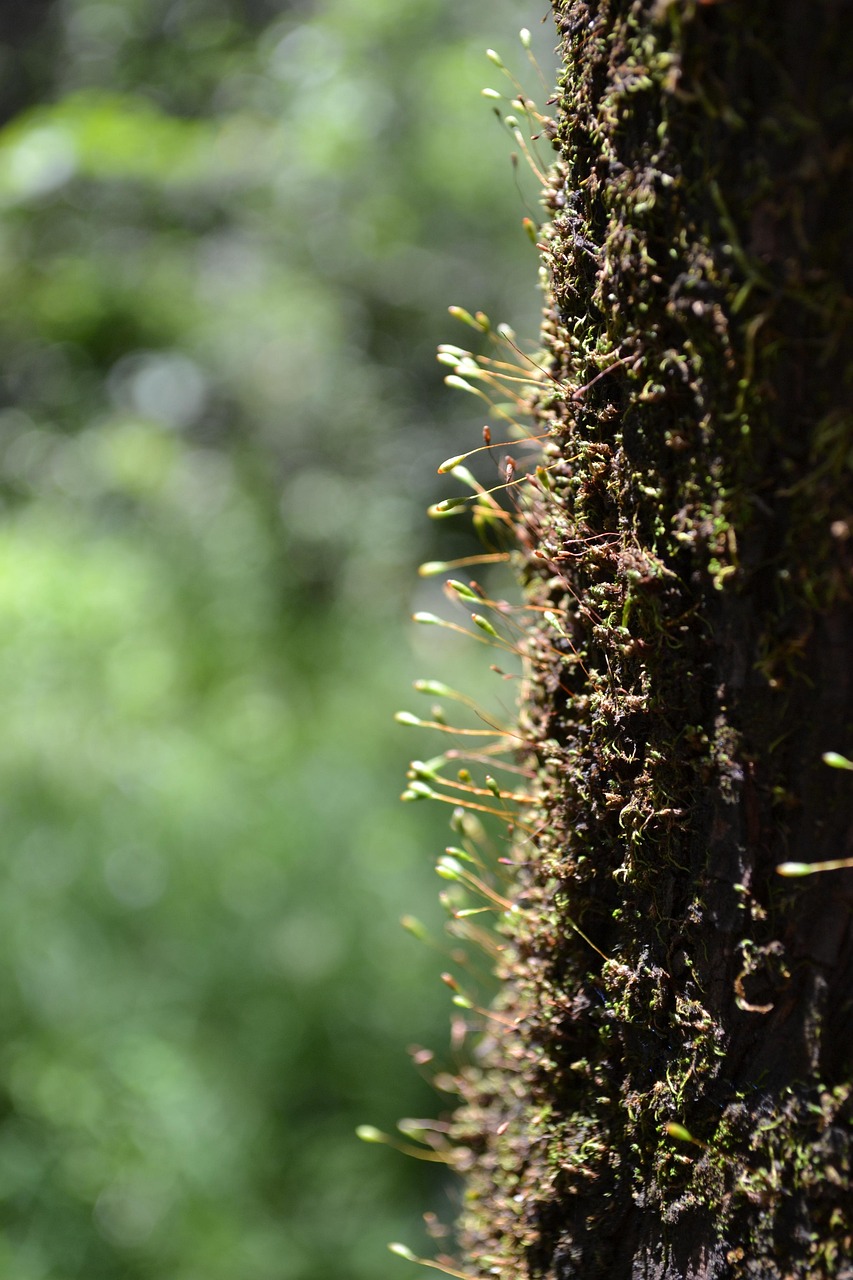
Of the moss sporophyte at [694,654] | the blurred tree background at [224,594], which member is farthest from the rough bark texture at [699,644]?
the blurred tree background at [224,594]

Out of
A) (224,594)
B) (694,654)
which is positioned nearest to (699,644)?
(694,654)

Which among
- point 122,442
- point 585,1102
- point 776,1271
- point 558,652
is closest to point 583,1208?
point 585,1102

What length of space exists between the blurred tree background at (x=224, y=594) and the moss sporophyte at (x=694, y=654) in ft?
8.35

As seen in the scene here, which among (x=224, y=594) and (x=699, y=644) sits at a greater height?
(x=699, y=644)

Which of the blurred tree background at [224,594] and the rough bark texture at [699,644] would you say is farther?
the blurred tree background at [224,594]

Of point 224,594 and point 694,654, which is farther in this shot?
point 224,594

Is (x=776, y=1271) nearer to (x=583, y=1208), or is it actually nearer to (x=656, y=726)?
(x=583, y=1208)

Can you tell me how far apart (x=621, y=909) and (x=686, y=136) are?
649 mm

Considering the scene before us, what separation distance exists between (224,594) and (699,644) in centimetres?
592

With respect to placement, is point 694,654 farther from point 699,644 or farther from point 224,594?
point 224,594

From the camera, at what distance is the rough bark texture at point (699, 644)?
0.69 meters

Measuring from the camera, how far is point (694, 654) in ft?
2.66

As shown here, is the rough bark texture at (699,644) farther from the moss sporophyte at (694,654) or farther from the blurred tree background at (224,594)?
the blurred tree background at (224,594)

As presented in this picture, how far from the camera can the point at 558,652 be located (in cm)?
104
